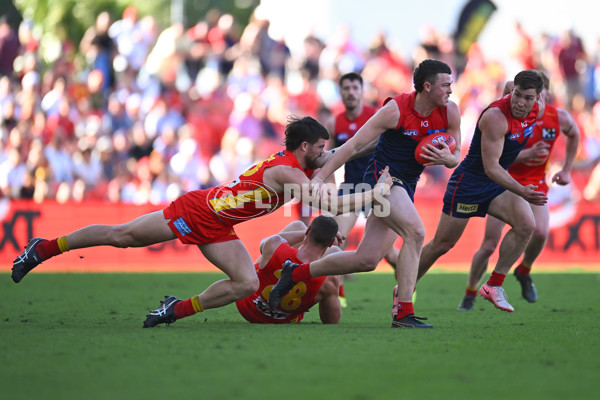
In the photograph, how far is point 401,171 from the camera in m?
7.88

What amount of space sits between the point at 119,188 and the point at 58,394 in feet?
43.2

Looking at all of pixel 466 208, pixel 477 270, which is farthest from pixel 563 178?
pixel 466 208

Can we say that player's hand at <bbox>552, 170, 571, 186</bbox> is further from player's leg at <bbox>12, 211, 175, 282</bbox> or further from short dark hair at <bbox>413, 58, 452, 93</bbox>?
player's leg at <bbox>12, 211, 175, 282</bbox>

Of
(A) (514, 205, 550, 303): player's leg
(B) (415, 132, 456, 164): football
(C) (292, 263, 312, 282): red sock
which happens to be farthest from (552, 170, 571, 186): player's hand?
(C) (292, 263, 312, 282): red sock

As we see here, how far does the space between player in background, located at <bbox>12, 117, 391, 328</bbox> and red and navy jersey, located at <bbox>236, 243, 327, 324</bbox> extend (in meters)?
0.39

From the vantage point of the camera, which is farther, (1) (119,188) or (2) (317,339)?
(1) (119,188)

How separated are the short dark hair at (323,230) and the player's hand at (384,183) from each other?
1.77ft

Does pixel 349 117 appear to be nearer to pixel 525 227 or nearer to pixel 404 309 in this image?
pixel 525 227

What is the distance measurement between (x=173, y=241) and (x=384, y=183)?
388 inches

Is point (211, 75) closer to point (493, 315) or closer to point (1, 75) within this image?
point (1, 75)

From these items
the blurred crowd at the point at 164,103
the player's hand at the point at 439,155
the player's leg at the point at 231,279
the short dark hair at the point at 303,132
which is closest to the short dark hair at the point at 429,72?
the player's hand at the point at 439,155

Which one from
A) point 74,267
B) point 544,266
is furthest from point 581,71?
point 74,267

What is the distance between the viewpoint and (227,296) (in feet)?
24.5

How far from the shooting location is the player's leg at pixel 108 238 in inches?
296
